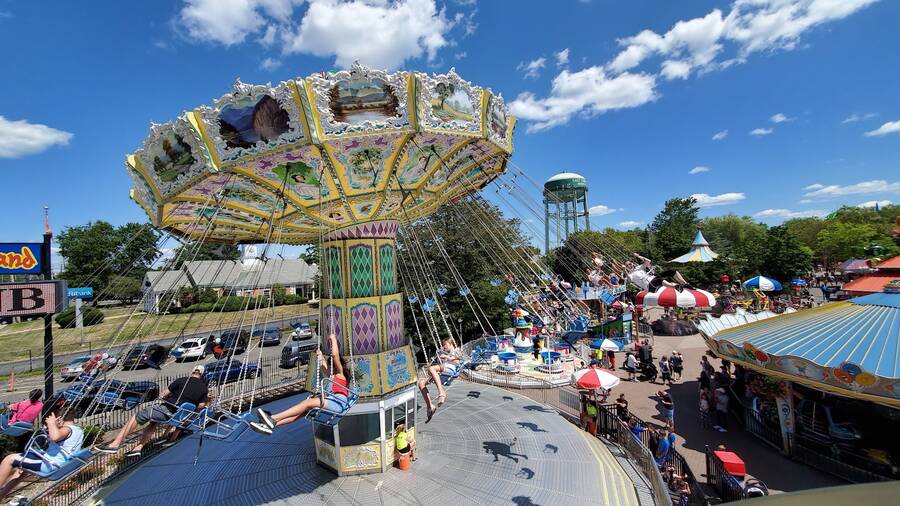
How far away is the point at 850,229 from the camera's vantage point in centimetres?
4619

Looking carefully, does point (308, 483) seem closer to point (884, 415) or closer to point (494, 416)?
point (494, 416)

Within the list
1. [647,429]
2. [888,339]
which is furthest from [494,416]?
[888,339]

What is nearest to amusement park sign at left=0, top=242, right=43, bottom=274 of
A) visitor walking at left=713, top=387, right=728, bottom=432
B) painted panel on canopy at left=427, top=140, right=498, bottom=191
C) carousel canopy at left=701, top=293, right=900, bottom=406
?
painted panel on canopy at left=427, top=140, right=498, bottom=191

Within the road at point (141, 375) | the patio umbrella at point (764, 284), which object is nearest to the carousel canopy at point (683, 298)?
the patio umbrella at point (764, 284)

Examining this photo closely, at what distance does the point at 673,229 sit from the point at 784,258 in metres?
14.2

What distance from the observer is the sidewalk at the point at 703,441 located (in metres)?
8.73

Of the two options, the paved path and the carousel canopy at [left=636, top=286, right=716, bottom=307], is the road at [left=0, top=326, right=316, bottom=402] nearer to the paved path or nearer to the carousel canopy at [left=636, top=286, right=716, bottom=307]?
the paved path

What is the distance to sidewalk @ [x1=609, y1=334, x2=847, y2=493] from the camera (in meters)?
8.73

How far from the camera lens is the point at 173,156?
594 cm

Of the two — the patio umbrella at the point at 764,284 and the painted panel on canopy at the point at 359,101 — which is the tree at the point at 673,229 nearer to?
the patio umbrella at the point at 764,284

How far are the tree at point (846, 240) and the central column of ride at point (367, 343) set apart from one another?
2194 inches

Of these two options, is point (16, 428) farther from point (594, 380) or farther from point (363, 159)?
point (594, 380)

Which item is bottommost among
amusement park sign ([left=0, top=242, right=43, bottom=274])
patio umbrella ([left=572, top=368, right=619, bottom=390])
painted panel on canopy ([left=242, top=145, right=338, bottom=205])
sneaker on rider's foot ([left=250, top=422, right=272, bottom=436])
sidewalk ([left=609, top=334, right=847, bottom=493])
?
sidewalk ([left=609, top=334, right=847, bottom=493])

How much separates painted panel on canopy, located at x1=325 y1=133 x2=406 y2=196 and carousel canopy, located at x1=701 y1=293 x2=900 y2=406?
10.4 m
